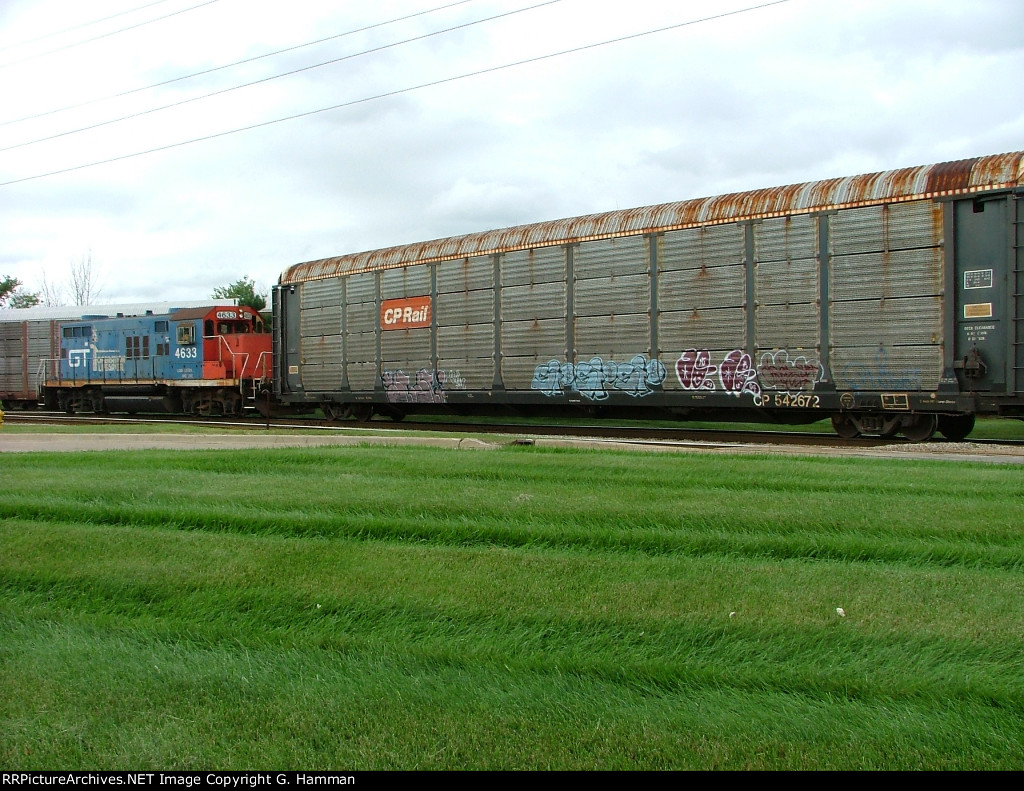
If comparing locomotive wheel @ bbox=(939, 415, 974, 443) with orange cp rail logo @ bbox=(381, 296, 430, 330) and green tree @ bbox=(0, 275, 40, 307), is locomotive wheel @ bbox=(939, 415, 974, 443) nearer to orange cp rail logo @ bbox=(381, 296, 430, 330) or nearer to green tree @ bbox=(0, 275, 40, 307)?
orange cp rail logo @ bbox=(381, 296, 430, 330)

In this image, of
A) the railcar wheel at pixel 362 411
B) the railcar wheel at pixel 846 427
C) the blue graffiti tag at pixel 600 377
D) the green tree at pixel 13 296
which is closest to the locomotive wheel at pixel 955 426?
the railcar wheel at pixel 846 427

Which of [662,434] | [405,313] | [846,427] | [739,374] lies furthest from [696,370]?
[405,313]

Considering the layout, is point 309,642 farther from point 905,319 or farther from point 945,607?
point 905,319

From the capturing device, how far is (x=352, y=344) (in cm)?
1945

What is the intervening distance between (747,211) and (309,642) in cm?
1157

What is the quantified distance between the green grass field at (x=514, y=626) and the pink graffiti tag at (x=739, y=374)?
600 cm

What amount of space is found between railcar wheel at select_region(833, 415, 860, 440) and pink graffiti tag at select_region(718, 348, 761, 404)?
1.37 meters

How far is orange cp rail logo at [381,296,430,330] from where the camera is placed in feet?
59.4

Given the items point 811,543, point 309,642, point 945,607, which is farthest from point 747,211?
point 309,642

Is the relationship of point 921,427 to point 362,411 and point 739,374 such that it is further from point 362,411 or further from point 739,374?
point 362,411

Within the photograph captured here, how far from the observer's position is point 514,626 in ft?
14.6

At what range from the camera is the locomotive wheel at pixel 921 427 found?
42.3 feet

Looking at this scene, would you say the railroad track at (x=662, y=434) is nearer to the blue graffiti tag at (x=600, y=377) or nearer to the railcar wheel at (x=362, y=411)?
the railcar wheel at (x=362, y=411)

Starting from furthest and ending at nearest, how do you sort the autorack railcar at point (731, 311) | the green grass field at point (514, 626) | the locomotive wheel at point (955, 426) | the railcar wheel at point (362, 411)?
the railcar wheel at point (362, 411)
the locomotive wheel at point (955, 426)
the autorack railcar at point (731, 311)
the green grass field at point (514, 626)
